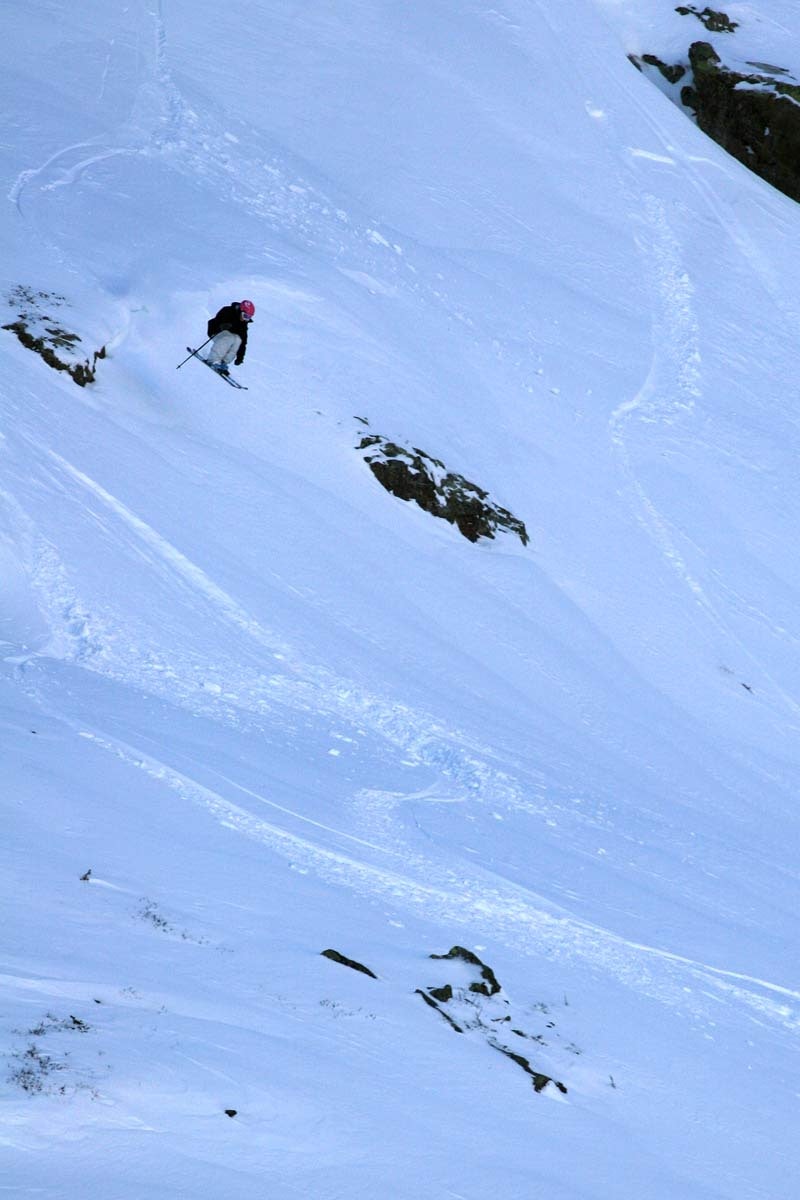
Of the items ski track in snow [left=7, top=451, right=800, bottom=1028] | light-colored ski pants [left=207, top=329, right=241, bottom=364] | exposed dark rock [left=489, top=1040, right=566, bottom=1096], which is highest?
light-colored ski pants [left=207, top=329, right=241, bottom=364]

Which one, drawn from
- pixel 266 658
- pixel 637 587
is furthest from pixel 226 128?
pixel 266 658

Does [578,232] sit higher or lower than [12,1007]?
higher

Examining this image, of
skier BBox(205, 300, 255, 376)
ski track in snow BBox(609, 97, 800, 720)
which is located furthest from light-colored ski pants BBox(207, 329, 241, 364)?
ski track in snow BBox(609, 97, 800, 720)

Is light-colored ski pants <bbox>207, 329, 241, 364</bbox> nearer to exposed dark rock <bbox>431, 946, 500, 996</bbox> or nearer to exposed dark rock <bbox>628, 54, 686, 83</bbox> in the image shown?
exposed dark rock <bbox>431, 946, 500, 996</bbox>

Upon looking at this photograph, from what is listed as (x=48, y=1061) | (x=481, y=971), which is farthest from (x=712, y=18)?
(x=48, y=1061)

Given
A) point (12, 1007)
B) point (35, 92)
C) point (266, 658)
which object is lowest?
point (266, 658)

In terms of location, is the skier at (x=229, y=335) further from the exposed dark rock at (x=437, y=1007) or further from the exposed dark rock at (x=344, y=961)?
the exposed dark rock at (x=437, y=1007)

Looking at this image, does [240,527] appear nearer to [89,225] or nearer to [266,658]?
[266,658]
